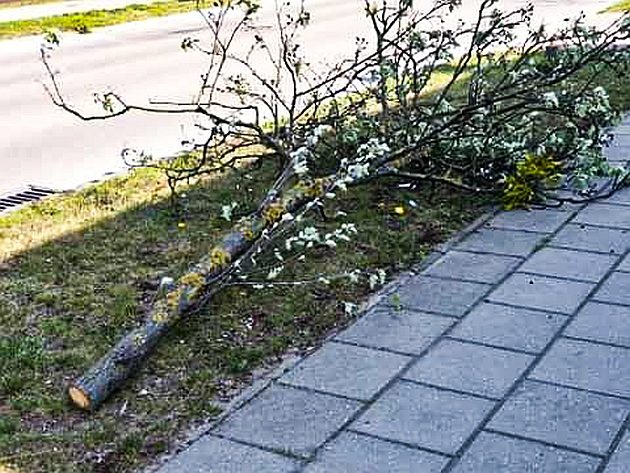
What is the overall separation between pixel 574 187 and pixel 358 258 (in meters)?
1.96

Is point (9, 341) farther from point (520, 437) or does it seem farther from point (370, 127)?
point (370, 127)

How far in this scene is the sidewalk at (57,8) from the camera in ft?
66.8

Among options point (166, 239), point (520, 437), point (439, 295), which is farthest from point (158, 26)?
point (520, 437)

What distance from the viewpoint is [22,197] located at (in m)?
7.58

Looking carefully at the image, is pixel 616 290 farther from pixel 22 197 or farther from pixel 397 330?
pixel 22 197

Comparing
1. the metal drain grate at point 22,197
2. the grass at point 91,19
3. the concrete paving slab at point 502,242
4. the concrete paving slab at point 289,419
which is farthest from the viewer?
the grass at point 91,19

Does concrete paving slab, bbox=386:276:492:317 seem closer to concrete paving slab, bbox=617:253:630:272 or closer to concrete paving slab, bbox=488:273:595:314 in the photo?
concrete paving slab, bbox=488:273:595:314

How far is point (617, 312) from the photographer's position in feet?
16.7

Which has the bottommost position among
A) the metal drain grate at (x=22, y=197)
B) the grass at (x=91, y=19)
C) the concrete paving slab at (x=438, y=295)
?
the concrete paving slab at (x=438, y=295)

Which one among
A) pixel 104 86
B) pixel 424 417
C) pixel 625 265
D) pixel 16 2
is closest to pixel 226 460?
pixel 424 417

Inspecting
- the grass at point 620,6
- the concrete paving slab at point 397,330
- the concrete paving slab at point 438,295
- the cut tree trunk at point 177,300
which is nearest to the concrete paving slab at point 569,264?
the concrete paving slab at point 438,295

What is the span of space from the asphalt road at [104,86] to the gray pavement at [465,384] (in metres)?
3.69

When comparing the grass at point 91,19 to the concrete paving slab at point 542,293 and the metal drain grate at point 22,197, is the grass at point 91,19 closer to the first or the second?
the metal drain grate at point 22,197

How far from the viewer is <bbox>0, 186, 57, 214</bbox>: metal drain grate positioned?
24.1 feet
